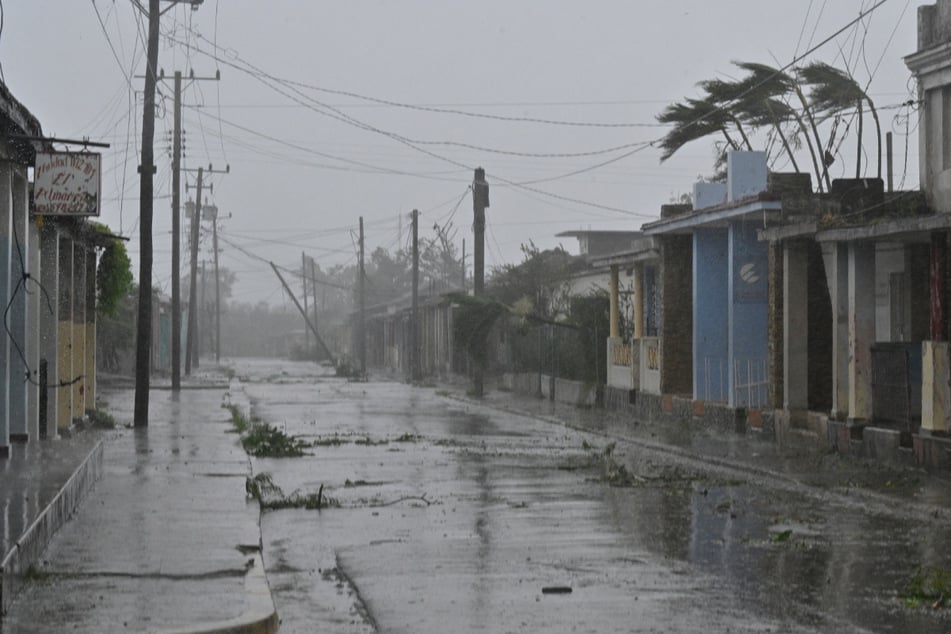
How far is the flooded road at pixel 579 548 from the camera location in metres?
9.40

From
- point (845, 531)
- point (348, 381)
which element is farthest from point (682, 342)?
point (348, 381)

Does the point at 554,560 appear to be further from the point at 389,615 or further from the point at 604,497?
the point at 604,497

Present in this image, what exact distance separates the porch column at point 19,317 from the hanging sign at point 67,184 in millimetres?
Answer: 571

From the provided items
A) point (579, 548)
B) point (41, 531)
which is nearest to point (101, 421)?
point (41, 531)

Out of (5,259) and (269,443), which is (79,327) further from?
(5,259)

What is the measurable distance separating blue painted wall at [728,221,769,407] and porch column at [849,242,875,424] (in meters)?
6.13

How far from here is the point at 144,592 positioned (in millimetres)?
9711

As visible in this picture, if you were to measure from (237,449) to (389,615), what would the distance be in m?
12.8

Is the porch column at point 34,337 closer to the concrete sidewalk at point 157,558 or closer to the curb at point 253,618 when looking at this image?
the concrete sidewalk at point 157,558

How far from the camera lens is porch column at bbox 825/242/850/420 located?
21.8m

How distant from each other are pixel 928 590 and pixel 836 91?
69.6 feet

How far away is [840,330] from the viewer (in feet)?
72.1

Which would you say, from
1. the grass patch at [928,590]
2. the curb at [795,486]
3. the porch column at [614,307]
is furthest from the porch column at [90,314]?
the grass patch at [928,590]

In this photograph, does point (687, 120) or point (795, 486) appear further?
point (687, 120)
